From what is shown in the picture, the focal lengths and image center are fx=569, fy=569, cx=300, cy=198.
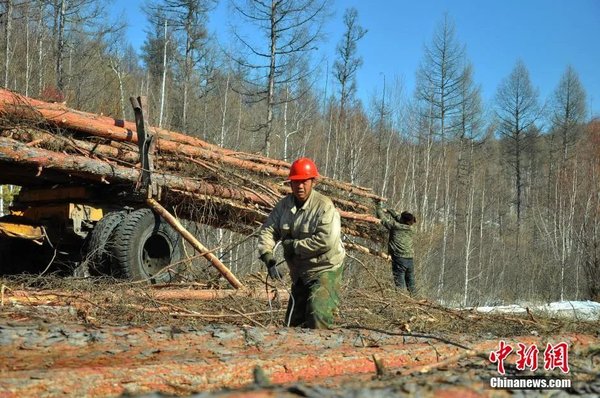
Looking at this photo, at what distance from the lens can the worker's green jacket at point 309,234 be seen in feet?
17.4

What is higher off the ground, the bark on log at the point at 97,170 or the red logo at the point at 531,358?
the bark on log at the point at 97,170

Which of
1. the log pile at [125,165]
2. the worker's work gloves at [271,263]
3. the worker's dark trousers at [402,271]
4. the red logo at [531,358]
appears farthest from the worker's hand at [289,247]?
the worker's dark trousers at [402,271]

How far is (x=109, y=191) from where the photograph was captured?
27.7ft

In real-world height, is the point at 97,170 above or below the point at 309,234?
above

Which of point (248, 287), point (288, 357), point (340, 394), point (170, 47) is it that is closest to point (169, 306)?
point (248, 287)

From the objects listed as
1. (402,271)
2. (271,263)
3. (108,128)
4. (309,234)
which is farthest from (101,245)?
(402,271)

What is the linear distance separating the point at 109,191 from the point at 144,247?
0.99 m

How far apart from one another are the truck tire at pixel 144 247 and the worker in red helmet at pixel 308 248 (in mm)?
2301

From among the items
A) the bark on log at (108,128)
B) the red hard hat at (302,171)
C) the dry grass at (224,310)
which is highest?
the bark on log at (108,128)

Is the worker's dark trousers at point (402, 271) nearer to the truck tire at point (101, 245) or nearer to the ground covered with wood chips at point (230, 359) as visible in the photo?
the truck tire at point (101, 245)

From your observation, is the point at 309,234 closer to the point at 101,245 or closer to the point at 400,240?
the point at 101,245

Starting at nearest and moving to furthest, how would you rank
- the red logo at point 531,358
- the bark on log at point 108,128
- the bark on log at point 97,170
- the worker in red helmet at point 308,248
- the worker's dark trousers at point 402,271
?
the red logo at point 531,358
the worker in red helmet at point 308,248
the bark on log at point 97,170
the bark on log at point 108,128
the worker's dark trousers at point 402,271

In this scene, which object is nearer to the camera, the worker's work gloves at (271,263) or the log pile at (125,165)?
the worker's work gloves at (271,263)

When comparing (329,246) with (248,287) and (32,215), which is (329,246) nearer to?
(248,287)
